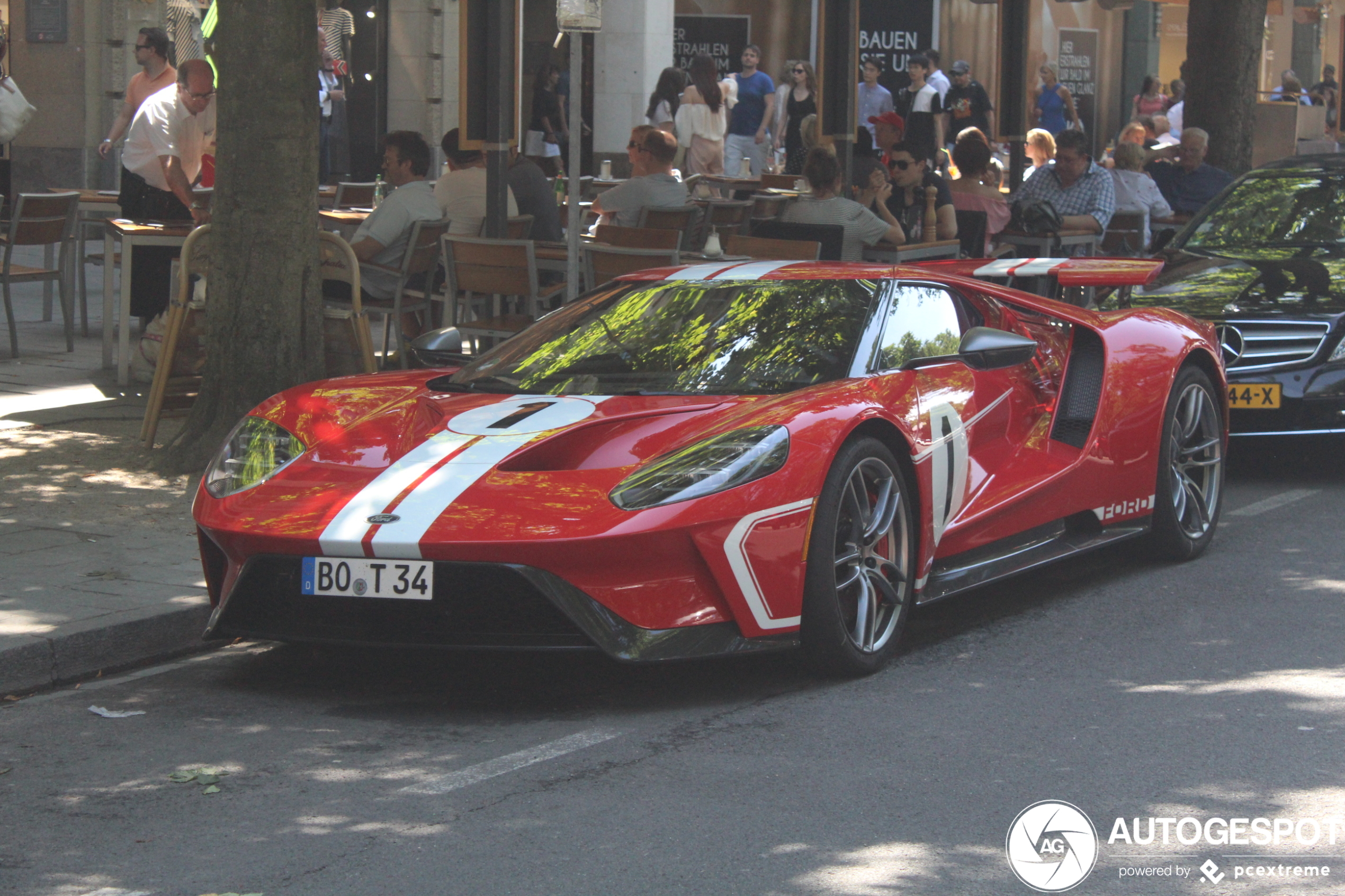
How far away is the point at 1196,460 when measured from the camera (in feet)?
25.0

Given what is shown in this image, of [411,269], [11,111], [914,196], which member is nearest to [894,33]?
[914,196]

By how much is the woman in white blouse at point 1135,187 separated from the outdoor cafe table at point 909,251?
11.6 ft

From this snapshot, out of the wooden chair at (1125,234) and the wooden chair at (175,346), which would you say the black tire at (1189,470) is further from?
the wooden chair at (1125,234)

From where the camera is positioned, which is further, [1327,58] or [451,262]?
[1327,58]

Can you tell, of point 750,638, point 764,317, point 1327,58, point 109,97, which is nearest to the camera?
point 750,638

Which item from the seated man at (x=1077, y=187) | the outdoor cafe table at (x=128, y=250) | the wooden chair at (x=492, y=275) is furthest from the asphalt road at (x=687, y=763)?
the seated man at (x=1077, y=187)

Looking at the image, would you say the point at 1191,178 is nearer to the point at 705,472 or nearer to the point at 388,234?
the point at 388,234

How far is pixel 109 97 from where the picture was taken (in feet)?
63.7

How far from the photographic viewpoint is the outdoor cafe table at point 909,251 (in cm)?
1143

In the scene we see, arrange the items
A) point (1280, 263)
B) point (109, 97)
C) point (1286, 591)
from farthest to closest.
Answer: point (109, 97), point (1280, 263), point (1286, 591)

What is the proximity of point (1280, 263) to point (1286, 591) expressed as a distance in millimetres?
3509

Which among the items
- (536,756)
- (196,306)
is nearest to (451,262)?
(196,306)

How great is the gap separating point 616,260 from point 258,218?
2836mm

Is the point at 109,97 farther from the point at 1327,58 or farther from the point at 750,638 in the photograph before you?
the point at 1327,58
